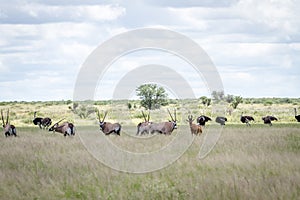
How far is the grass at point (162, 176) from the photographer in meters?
10.7

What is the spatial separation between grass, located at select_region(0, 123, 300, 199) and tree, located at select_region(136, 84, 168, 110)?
1764 inches

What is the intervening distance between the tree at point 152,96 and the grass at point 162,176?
44812 millimetres

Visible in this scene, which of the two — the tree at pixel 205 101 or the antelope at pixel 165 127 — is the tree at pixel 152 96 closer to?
the tree at pixel 205 101

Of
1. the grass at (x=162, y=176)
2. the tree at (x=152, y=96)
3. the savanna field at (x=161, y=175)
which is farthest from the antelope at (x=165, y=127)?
the tree at (x=152, y=96)

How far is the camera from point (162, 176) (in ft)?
43.7

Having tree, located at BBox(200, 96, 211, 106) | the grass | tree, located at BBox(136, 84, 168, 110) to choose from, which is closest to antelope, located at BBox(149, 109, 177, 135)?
the grass

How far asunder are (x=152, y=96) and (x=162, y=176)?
52.8m

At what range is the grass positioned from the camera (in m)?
10.7

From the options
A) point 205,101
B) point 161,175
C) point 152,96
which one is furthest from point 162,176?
point 205,101

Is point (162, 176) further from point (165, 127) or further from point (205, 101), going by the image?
point (205, 101)

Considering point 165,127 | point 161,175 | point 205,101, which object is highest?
point 205,101

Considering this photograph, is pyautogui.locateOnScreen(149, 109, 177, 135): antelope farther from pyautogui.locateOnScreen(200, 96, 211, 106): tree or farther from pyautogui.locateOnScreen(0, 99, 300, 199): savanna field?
pyautogui.locateOnScreen(200, 96, 211, 106): tree

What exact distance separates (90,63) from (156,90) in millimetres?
46478

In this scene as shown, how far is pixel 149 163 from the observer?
15.4 metres
